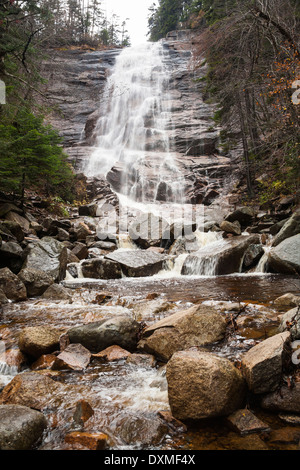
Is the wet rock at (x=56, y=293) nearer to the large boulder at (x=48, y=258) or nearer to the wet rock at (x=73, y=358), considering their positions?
the large boulder at (x=48, y=258)

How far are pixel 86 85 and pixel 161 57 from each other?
31.6 feet

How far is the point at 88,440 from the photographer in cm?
201

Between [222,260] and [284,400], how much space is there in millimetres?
6842

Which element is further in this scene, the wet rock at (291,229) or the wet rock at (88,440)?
the wet rock at (291,229)

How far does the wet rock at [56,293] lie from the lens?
6.43 metres

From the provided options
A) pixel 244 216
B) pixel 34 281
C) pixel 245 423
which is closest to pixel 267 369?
pixel 245 423

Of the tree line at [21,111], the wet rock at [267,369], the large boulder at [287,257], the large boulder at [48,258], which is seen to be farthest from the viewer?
the tree line at [21,111]

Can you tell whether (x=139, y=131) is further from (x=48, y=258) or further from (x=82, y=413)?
(x=82, y=413)

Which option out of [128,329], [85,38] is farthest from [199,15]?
[128,329]

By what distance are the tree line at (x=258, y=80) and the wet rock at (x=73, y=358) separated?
6.09 metres

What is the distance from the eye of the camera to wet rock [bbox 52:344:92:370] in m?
3.21

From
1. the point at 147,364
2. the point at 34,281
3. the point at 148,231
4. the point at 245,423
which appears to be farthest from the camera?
the point at 148,231

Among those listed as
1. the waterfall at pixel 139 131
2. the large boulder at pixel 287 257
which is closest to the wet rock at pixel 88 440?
the large boulder at pixel 287 257

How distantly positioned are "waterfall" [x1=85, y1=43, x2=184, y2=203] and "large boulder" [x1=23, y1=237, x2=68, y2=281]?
427 inches
